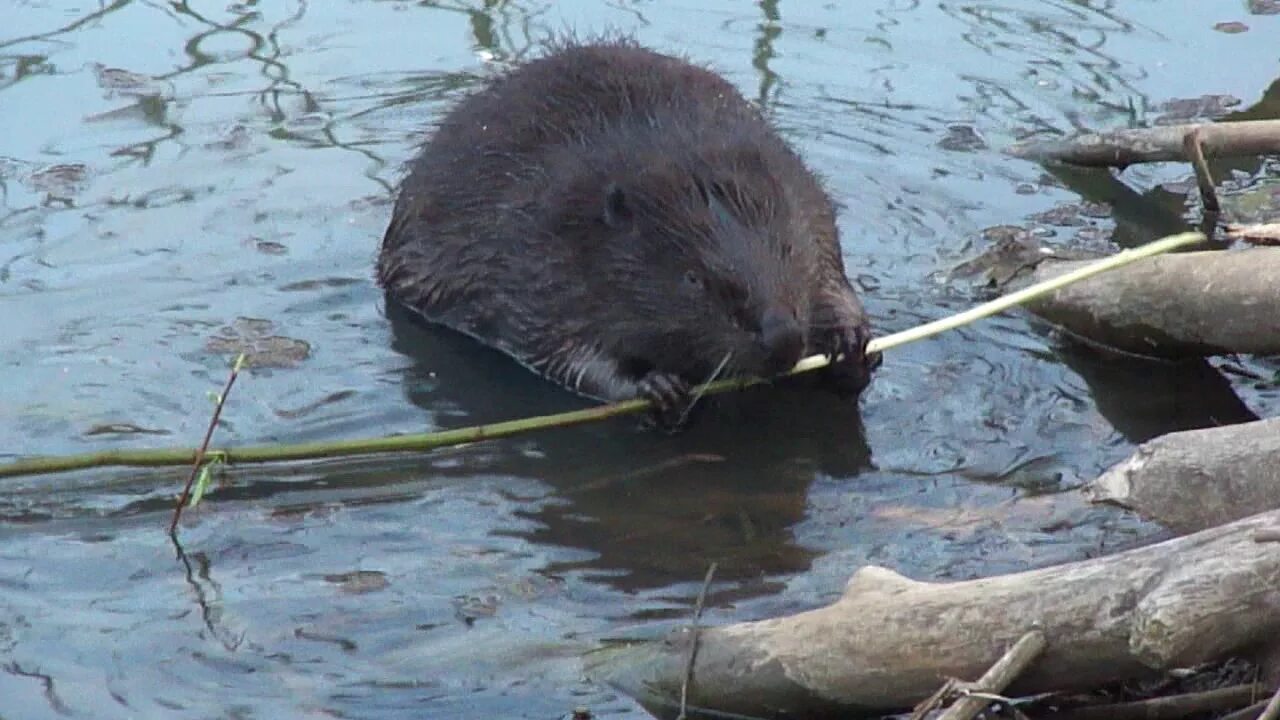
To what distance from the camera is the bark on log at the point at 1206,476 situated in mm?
3797

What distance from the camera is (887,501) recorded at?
15.0 feet

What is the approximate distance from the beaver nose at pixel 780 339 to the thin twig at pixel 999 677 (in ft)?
5.08

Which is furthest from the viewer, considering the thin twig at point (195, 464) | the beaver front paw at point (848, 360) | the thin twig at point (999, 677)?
the beaver front paw at point (848, 360)

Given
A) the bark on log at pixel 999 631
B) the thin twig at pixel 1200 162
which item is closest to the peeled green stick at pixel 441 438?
the thin twig at pixel 1200 162

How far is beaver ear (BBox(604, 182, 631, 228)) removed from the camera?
500 cm

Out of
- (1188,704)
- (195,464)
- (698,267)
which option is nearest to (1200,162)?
(698,267)

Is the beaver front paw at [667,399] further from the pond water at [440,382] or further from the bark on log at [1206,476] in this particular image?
the bark on log at [1206,476]

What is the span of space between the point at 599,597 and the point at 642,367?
3.54 feet

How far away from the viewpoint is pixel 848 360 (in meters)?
4.97

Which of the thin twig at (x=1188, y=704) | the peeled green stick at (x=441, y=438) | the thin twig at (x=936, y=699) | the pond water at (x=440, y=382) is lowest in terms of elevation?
the pond water at (x=440, y=382)

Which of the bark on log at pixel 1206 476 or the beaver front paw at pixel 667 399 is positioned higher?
the bark on log at pixel 1206 476

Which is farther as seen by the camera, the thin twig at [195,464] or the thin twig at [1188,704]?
the thin twig at [195,464]

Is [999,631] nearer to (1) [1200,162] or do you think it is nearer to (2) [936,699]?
(2) [936,699]

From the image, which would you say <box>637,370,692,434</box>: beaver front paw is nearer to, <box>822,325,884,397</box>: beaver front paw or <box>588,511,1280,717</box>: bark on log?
<box>822,325,884,397</box>: beaver front paw
